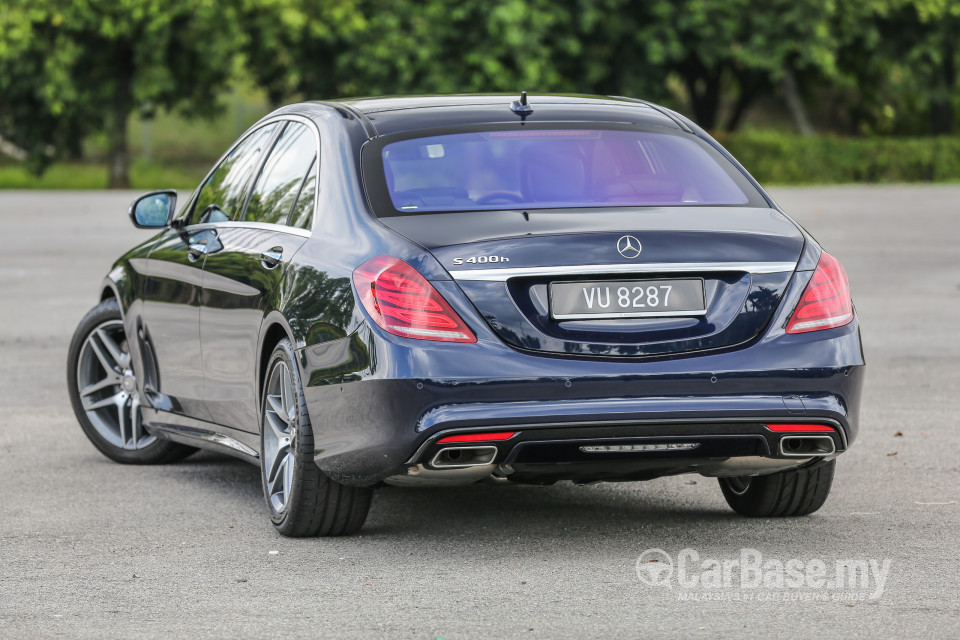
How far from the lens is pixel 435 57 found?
48094 millimetres

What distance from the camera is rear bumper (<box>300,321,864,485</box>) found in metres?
5.35

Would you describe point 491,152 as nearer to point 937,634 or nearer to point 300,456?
point 300,456

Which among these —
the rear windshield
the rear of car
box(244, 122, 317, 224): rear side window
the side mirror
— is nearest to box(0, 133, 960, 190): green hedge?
the side mirror

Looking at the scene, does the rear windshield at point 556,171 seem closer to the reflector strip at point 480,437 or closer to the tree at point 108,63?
the reflector strip at point 480,437

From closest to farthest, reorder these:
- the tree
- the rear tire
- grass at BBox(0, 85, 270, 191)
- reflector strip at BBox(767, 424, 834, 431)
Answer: reflector strip at BBox(767, 424, 834, 431) → the rear tire → the tree → grass at BBox(0, 85, 270, 191)

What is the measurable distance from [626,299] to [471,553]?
1.10m

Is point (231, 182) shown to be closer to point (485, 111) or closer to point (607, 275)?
point (485, 111)

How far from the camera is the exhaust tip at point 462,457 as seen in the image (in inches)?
213

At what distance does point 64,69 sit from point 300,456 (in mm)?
40948

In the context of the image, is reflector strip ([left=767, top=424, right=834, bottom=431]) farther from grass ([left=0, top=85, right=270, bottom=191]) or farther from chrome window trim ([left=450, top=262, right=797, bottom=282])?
grass ([left=0, top=85, right=270, bottom=191])

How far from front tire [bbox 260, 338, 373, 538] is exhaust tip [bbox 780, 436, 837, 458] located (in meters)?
1.47

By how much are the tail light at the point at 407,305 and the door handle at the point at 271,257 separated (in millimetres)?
766

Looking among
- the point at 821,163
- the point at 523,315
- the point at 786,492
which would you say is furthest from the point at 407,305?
the point at 821,163

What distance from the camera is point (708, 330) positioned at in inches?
217
